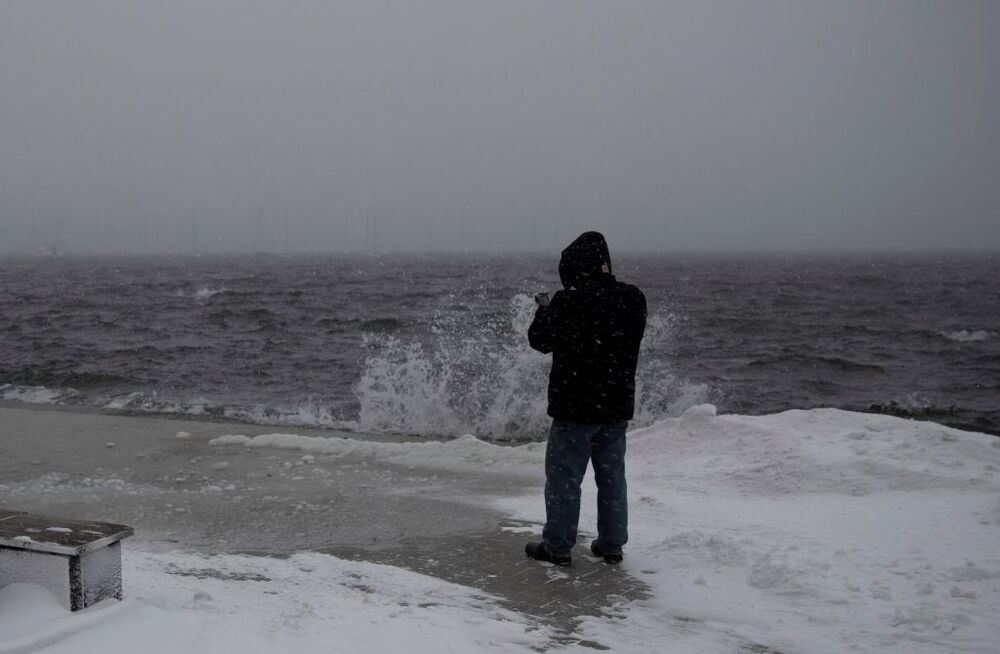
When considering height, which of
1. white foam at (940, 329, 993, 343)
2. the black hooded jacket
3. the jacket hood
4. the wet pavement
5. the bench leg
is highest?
the jacket hood

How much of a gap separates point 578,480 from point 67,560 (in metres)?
2.45

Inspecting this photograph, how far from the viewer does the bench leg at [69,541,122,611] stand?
2895 millimetres

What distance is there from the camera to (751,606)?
3.76 meters

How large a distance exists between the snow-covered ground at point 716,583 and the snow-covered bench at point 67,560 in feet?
0.21

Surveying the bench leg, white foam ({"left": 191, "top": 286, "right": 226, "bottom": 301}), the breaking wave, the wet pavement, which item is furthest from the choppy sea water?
the bench leg

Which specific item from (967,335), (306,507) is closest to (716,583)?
(306,507)

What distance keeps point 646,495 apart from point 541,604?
6.70 feet

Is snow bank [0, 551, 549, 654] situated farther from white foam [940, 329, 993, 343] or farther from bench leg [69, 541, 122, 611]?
white foam [940, 329, 993, 343]

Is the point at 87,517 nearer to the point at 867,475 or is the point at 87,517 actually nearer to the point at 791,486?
the point at 791,486

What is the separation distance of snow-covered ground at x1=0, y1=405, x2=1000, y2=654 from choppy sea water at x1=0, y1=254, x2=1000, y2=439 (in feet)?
18.8

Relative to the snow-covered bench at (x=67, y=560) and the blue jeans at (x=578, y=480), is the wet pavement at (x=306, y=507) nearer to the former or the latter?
the blue jeans at (x=578, y=480)

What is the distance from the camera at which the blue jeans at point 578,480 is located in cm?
432

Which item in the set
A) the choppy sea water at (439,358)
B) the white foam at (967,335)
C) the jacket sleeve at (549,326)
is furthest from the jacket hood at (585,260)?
the white foam at (967,335)

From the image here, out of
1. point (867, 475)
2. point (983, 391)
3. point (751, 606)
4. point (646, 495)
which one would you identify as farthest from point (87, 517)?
point (983, 391)
